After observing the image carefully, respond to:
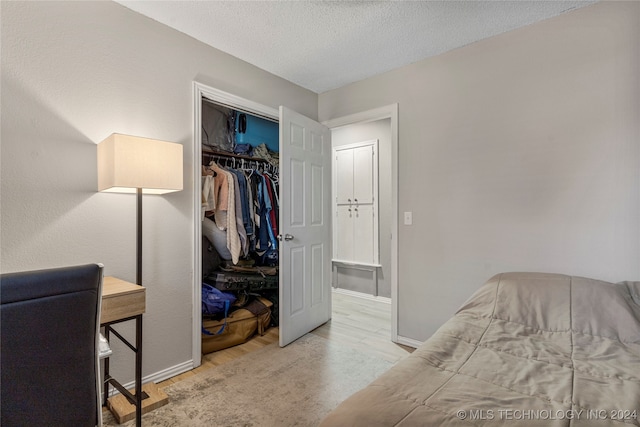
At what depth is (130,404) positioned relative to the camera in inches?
68.0

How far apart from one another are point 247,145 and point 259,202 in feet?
2.13

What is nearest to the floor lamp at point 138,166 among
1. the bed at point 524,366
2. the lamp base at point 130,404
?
the lamp base at point 130,404

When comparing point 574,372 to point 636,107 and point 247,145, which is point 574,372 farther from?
point 247,145

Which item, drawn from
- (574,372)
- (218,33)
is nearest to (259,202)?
(218,33)

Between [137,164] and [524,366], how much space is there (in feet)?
6.57

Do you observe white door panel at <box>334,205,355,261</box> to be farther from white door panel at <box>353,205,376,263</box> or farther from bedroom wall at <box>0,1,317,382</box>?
bedroom wall at <box>0,1,317,382</box>

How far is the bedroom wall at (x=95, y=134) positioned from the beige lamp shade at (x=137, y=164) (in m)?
0.21

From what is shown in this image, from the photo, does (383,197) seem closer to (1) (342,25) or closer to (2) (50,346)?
(1) (342,25)

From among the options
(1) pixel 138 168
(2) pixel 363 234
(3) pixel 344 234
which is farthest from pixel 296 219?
(3) pixel 344 234

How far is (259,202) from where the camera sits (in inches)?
119

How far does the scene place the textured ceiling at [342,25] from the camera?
190 cm

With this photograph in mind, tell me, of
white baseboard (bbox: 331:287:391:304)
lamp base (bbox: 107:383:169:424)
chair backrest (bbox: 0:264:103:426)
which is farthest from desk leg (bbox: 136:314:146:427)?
white baseboard (bbox: 331:287:391:304)

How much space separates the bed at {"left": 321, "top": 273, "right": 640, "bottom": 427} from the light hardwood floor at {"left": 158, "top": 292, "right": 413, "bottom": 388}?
1112 millimetres

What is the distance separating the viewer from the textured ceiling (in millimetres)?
1900
